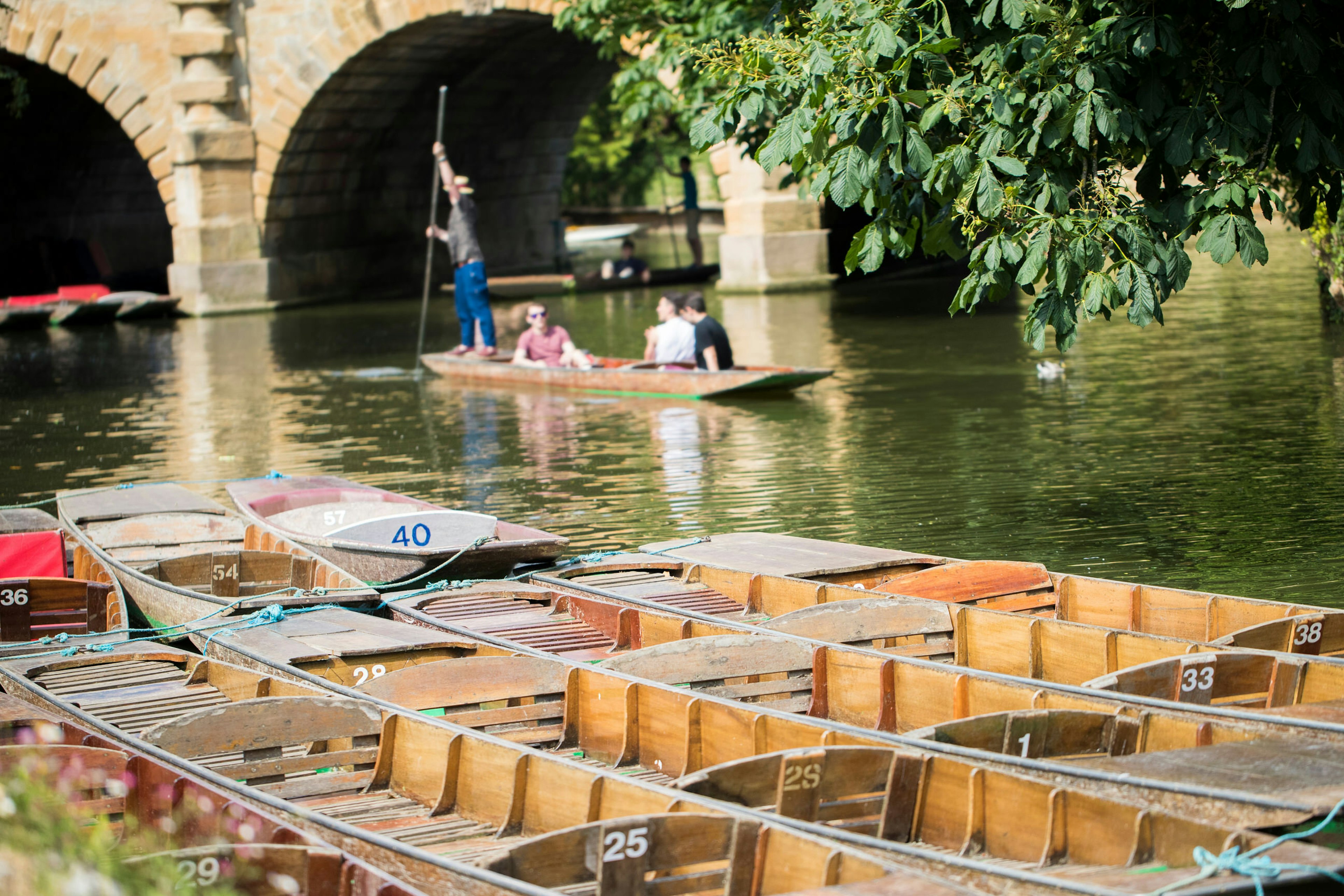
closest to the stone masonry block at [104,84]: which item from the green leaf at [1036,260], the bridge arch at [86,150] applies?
the bridge arch at [86,150]

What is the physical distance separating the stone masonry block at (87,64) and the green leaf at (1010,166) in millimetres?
20390

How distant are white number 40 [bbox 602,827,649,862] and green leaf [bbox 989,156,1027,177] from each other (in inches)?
133

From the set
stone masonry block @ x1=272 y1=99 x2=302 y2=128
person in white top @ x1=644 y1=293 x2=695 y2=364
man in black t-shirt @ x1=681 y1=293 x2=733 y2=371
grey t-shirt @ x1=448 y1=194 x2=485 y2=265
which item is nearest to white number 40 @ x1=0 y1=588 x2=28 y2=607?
man in black t-shirt @ x1=681 y1=293 x2=733 y2=371

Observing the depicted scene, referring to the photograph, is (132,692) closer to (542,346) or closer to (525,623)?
(525,623)

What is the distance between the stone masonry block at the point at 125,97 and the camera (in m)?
23.7

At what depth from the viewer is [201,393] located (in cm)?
1566

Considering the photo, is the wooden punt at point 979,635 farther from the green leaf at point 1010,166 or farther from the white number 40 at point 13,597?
the white number 40 at point 13,597

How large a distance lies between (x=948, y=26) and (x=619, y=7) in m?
10.6

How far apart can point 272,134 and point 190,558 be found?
16804mm

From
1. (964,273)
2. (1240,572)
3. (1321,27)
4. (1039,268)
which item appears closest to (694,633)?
(1039,268)

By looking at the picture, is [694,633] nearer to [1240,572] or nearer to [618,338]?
[1240,572]

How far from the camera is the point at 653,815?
4004 mm

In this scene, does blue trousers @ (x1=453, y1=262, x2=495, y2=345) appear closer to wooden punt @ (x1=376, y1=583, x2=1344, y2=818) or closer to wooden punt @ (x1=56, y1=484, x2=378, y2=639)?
wooden punt @ (x1=56, y1=484, x2=378, y2=639)

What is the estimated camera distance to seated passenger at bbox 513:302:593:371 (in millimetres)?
14891
